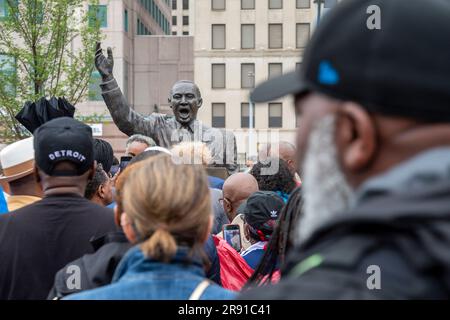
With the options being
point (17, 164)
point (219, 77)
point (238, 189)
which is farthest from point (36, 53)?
point (219, 77)

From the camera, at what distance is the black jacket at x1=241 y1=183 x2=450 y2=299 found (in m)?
1.18

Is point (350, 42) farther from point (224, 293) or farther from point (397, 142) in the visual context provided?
point (224, 293)

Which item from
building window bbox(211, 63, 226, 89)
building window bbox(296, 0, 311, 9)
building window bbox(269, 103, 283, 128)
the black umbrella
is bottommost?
building window bbox(269, 103, 283, 128)

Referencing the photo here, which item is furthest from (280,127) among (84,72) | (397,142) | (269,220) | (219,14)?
(397,142)

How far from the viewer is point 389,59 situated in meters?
1.31

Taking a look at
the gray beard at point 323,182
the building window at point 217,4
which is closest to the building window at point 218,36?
the building window at point 217,4

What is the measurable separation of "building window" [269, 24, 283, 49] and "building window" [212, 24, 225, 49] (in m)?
3.54

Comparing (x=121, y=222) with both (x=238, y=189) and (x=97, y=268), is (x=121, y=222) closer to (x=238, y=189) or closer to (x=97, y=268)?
(x=97, y=268)

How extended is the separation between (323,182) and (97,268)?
161cm

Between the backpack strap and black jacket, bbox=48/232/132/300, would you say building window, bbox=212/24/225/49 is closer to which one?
black jacket, bbox=48/232/132/300

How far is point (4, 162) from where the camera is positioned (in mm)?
4270

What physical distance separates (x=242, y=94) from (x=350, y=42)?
53782mm

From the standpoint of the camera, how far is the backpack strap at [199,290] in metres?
2.29

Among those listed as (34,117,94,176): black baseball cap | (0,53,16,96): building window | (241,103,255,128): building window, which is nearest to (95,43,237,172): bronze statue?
(34,117,94,176): black baseball cap
